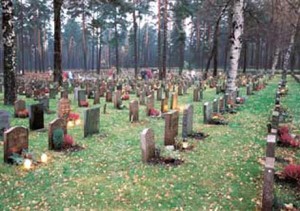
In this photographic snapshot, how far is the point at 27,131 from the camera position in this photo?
329 inches

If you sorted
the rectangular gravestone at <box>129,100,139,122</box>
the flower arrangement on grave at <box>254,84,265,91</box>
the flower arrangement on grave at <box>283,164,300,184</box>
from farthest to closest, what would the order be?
the flower arrangement on grave at <box>254,84,265,91</box>
the rectangular gravestone at <box>129,100,139,122</box>
the flower arrangement on grave at <box>283,164,300,184</box>

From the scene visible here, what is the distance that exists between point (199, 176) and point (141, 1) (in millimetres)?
38143

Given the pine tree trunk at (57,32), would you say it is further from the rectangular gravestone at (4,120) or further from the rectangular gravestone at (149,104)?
the rectangular gravestone at (4,120)

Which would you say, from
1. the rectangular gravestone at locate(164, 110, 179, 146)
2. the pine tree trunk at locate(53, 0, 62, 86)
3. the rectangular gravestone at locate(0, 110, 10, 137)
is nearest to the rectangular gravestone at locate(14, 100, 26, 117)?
the rectangular gravestone at locate(0, 110, 10, 137)

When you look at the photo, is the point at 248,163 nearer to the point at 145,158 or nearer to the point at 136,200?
the point at 145,158

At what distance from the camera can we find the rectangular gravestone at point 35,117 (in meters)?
11.3

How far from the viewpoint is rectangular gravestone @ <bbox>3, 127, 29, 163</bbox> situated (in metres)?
7.96

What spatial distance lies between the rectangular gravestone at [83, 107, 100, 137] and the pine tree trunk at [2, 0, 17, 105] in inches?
247

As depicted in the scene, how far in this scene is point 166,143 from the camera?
971 centimetres

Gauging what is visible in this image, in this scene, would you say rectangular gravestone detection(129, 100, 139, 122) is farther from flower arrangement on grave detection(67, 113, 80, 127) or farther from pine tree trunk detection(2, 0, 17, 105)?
pine tree trunk detection(2, 0, 17, 105)

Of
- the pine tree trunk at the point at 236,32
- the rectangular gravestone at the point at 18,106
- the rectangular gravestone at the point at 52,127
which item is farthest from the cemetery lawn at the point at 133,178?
the pine tree trunk at the point at 236,32

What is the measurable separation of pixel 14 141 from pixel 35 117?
133 inches

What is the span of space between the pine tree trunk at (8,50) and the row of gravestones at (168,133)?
866 cm

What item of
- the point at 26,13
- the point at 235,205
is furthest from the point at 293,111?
the point at 26,13
